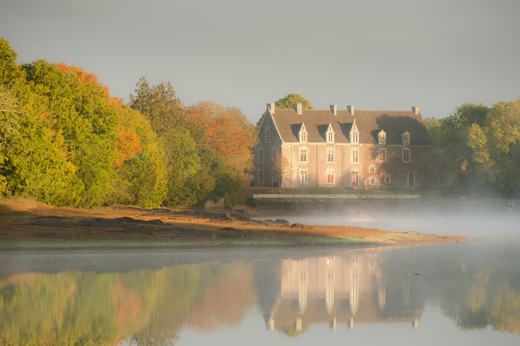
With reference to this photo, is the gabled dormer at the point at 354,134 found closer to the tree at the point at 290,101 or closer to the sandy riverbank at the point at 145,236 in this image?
the tree at the point at 290,101

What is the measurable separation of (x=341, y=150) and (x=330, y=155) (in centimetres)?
204

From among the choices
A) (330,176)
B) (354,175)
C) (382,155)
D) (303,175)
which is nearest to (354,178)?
(354,175)

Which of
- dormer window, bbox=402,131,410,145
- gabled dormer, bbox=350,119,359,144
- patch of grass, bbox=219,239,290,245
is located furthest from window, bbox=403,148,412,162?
patch of grass, bbox=219,239,290,245

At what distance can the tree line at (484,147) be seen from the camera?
72.1 m

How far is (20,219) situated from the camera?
30938 millimetres

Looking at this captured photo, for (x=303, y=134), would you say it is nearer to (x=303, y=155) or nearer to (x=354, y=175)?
(x=303, y=155)

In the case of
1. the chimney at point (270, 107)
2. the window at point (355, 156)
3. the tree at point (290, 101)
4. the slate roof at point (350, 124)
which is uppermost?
the tree at point (290, 101)

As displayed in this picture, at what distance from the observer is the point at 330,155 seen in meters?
89.2

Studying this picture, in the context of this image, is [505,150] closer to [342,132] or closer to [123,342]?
[342,132]

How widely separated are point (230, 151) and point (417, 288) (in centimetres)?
6026

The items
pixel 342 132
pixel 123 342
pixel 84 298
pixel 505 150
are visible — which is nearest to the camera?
pixel 123 342

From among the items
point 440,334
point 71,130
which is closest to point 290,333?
point 440,334

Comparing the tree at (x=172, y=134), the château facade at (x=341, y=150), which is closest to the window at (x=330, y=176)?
the château facade at (x=341, y=150)

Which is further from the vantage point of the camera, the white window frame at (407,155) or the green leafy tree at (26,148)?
the white window frame at (407,155)
